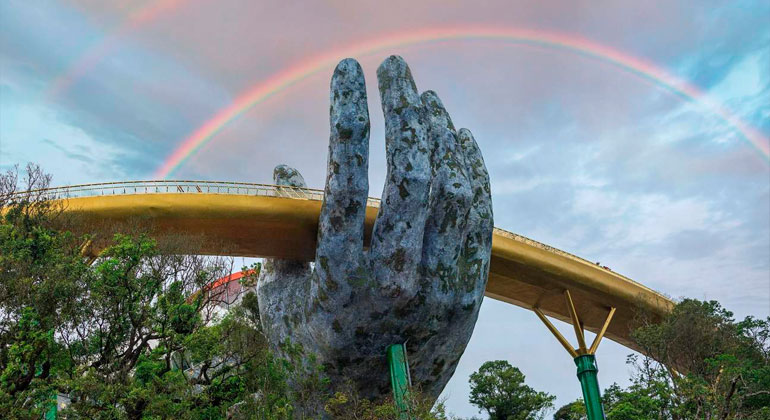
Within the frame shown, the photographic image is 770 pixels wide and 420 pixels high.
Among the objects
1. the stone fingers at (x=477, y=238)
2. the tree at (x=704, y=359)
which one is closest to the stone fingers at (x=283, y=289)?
the stone fingers at (x=477, y=238)

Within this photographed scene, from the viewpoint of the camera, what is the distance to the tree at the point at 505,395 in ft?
120

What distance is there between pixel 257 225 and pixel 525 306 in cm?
1199

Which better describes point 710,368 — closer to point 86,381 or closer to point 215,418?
point 215,418

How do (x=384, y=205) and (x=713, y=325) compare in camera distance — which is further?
(x=713, y=325)

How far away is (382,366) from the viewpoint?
Result: 16.7m

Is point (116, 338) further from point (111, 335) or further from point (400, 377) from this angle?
point (400, 377)

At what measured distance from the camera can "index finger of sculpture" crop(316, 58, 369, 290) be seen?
15.4 metres

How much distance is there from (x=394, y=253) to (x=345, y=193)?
175cm

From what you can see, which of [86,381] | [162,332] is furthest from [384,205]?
[86,381]

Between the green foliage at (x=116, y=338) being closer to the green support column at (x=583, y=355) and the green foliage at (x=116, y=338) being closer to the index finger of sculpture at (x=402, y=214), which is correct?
the index finger of sculpture at (x=402, y=214)

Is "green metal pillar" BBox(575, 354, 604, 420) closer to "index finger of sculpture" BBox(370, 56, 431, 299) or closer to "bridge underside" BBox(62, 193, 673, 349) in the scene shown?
"bridge underside" BBox(62, 193, 673, 349)

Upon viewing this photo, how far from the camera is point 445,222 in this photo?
1645cm

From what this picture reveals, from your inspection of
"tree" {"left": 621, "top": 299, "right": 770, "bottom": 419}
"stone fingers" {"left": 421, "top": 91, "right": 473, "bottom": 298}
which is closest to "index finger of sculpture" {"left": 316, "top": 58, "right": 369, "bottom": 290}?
"stone fingers" {"left": 421, "top": 91, "right": 473, "bottom": 298}

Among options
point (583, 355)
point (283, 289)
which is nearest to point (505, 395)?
point (583, 355)
